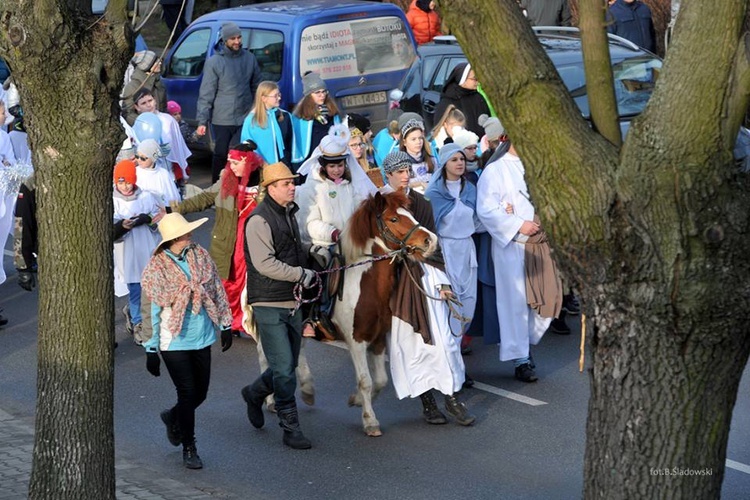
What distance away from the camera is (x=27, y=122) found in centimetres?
675

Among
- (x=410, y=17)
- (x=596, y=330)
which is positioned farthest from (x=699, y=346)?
(x=410, y=17)

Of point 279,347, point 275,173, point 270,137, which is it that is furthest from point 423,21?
point 279,347

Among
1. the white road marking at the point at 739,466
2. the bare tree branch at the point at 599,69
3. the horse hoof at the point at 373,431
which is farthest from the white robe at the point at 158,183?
the bare tree branch at the point at 599,69

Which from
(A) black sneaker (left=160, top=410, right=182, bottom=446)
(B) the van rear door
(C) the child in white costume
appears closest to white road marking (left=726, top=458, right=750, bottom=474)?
(A) black sneaker (left=160, top=410, right=182, bottom=446)

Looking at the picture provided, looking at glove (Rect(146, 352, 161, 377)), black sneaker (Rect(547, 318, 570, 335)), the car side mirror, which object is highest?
the car side mirror

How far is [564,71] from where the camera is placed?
14.9 metres

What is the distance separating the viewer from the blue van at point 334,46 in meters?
17.1

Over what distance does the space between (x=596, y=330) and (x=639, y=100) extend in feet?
32.7

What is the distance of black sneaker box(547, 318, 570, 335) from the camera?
11852 mm

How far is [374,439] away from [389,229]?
1.47 m

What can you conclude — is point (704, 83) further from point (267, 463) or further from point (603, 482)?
point (267, 463)

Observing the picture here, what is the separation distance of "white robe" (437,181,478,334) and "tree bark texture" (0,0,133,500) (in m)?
4.06

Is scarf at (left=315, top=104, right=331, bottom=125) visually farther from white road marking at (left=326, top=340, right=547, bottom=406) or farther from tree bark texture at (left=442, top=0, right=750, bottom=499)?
tree bark texture at (left=442, top=0, right=750, bottom=499)

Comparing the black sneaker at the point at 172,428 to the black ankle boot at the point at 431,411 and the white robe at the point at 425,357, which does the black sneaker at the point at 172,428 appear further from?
the black ankle boot at the point at 431,411
